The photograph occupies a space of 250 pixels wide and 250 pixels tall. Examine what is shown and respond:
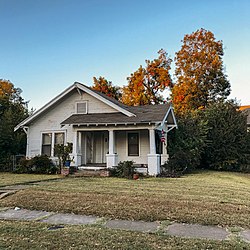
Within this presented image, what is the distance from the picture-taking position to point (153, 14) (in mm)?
13859

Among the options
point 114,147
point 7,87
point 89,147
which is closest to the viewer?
point 114,147

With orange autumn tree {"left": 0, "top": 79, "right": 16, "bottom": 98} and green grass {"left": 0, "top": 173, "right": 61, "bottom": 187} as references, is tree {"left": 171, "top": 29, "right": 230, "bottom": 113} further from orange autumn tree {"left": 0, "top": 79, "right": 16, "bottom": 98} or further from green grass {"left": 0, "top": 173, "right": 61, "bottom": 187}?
orange autumn tree {"left": 0, "top": 79, "right": 16, "bottom": 98}

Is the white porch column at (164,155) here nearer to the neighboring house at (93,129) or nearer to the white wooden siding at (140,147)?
the neighboring house at (93,129)

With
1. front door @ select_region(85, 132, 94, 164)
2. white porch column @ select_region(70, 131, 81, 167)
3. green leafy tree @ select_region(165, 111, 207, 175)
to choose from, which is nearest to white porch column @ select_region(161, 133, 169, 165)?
green leafy tree @ select_region(165, 111, 207, 175)

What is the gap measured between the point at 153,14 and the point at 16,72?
12.0 m

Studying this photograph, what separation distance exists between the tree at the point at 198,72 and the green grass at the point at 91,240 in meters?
23.1

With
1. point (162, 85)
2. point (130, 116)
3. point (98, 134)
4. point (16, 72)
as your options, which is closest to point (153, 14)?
point (130, 116)

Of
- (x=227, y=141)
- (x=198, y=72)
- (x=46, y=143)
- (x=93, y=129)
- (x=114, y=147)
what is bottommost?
(x=114, y=147)

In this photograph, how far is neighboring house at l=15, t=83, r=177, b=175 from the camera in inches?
530

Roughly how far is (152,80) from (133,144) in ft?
55.2

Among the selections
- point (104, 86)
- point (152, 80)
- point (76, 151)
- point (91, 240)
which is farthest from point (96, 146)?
point (104, 86)

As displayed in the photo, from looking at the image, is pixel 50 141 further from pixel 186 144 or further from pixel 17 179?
pixel 186 144

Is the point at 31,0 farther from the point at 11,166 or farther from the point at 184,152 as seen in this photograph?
the point at 184,152

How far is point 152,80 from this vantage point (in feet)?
98.7
